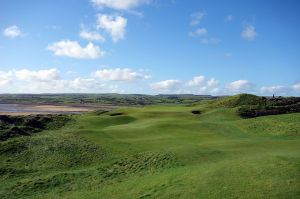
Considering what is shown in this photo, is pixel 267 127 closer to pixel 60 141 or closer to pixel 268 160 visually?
pixel 268 160

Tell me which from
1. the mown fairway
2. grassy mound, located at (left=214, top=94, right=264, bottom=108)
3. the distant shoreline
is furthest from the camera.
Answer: the distant shoreline

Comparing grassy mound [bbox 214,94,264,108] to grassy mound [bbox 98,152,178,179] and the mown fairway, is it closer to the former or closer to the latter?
the mown fairway

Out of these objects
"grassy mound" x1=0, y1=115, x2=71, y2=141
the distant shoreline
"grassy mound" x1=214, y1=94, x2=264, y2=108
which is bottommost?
the distant shoreline

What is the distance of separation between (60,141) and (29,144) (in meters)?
3.07

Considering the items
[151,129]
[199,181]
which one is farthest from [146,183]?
[151,129]

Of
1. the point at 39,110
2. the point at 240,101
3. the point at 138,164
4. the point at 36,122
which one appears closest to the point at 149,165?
the point at 138,164

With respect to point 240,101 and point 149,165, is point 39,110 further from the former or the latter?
point 149,165

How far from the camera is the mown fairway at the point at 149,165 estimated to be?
20.9m

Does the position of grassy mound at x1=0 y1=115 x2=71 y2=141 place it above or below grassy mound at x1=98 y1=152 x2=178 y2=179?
above

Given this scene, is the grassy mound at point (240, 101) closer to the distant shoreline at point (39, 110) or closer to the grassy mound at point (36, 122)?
the grassy mound at point (36, 122)

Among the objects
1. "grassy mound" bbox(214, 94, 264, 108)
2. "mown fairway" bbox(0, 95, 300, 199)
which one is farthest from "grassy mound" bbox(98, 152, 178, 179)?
"grassy mound" bbox(214, 94, 264, 108)

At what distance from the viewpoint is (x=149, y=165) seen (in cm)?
2806

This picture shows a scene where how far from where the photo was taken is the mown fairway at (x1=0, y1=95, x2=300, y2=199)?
68.6 feet

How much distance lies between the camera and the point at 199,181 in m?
22.0
